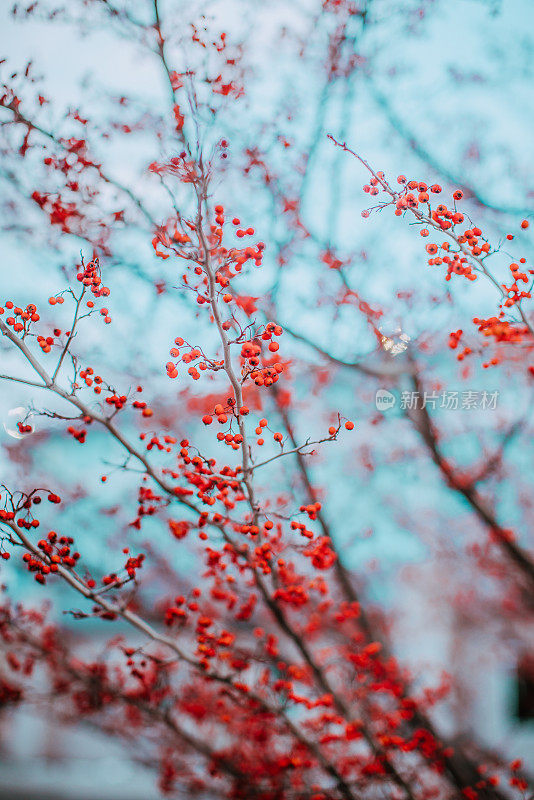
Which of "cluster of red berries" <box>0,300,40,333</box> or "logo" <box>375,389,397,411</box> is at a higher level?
"logo" <box>375,389,397,411</box>

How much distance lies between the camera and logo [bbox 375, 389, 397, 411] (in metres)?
5.23

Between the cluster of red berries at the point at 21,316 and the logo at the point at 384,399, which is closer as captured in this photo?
the cluster of red berries at the point at 21,316

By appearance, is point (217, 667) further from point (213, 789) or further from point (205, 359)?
point (213, 789)

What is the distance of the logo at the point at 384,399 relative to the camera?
206 inches

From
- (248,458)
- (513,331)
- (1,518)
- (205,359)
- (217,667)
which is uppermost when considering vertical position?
(513,331)

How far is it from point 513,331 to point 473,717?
704 inches

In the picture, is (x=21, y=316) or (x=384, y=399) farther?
(x=384, y=399)

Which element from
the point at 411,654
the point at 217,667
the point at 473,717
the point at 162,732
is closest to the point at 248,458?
the point at 217,667

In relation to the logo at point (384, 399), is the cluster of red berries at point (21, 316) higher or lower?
lower

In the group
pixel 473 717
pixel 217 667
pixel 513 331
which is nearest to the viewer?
pixel 513 331

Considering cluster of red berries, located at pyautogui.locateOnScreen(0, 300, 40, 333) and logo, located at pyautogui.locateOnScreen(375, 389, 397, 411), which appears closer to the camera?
cluster of red berries, located at pyautogui.locateOnScreen(0, 300, 40, 333)

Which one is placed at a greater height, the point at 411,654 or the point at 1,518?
the point at 411,654

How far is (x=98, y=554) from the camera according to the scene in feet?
24.8

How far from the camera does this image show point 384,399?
17.5ft
